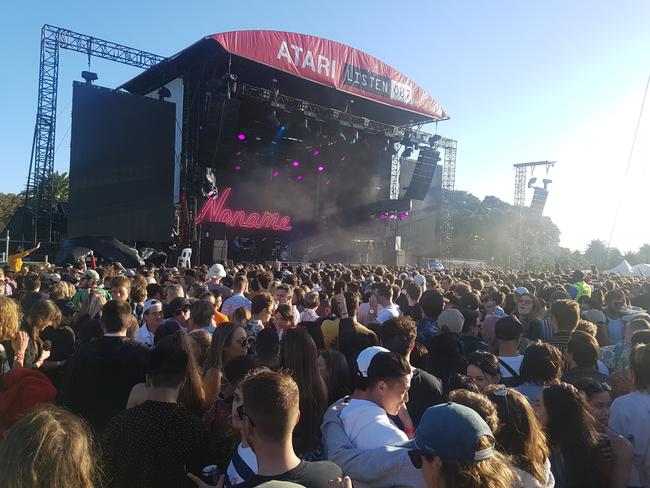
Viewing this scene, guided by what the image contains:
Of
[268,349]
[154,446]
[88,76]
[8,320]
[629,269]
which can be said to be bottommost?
[154,446]

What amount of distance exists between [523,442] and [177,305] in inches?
163

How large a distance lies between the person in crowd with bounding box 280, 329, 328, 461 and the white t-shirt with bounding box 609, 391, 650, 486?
172 centimetres

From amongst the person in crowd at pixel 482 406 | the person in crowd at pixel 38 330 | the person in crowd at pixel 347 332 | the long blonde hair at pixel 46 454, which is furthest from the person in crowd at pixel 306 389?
the person in crowd at pixel 38 330

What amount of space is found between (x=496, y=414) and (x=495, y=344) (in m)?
3.89

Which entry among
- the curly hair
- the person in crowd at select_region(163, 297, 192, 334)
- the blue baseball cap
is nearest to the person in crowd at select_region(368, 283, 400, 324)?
the person in crowd at select_region(163, 297, 192, 334)

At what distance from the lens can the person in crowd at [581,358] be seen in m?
3.48

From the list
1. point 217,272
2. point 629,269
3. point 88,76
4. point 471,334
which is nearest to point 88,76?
point 88,76

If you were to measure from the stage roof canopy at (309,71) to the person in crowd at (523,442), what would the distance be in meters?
19.2

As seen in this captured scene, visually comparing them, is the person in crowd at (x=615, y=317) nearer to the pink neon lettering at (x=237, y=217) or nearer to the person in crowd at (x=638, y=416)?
the person in crowd at (x=638, y=416)

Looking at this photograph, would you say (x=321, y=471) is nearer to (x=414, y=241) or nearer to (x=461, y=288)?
(x=461, y=288)

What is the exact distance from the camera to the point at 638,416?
2758mm

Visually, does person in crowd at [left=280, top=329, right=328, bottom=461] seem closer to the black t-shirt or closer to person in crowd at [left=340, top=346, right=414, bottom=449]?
person in crowd at [left=340, top=346, right=414, bottom=449]

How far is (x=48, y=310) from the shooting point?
13.0 feet

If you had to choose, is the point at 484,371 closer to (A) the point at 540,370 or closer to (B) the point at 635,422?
(A) the point at 540,370
